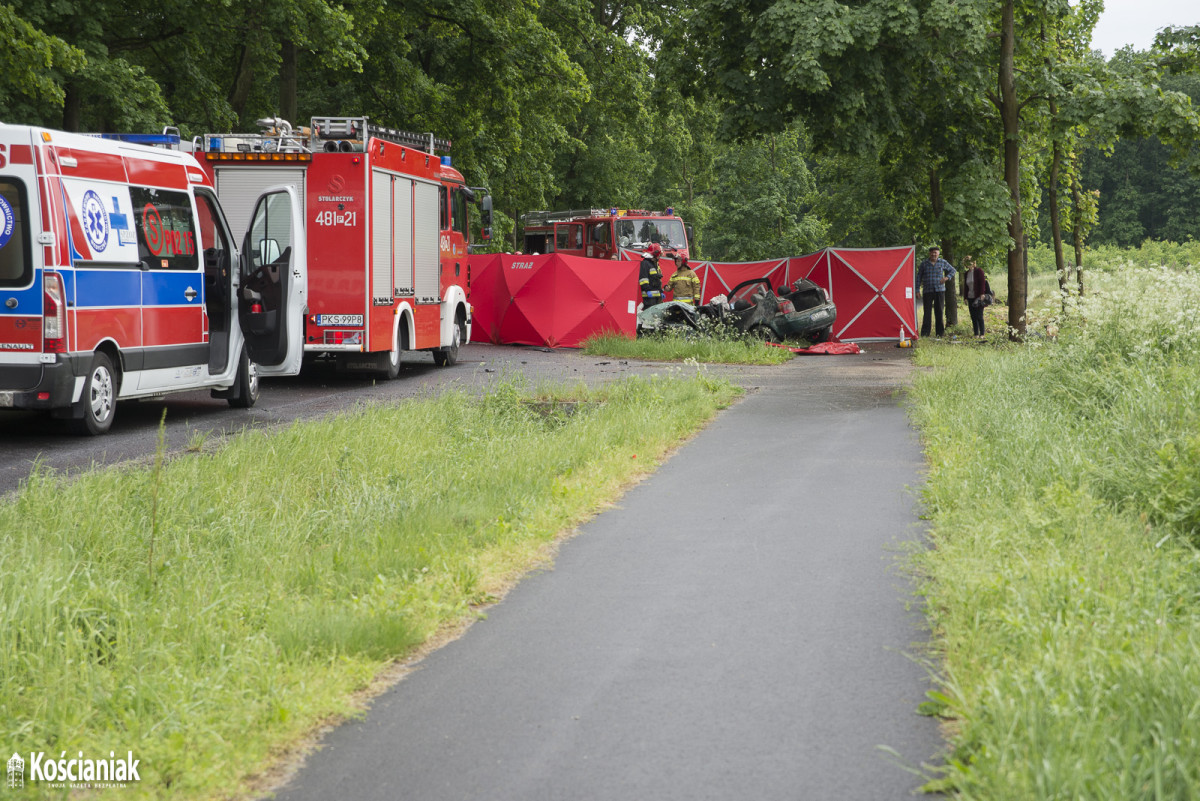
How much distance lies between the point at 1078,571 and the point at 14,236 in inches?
366

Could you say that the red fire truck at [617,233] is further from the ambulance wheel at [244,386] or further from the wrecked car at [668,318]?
the ambulance wheel at [244,386]

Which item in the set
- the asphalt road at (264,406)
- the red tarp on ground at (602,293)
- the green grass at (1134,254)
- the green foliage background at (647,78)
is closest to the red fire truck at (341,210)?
the asphalt road at (264,406)

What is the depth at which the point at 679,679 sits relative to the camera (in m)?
4.68

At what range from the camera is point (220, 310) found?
13.3m

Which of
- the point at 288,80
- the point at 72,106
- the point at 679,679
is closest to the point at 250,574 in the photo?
the point at 679,679

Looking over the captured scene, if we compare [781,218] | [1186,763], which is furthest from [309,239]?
[781,218]

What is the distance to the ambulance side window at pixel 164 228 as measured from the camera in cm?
1186

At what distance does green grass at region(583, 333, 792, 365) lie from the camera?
20891mm

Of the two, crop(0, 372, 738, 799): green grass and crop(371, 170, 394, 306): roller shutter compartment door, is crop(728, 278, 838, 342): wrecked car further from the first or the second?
crop(0, 372, 738, 799): green grass

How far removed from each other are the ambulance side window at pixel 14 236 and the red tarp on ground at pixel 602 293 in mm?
14178

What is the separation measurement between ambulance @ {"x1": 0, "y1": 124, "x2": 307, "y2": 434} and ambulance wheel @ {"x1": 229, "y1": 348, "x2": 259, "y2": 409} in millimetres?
16

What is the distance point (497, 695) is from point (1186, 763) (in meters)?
2.36

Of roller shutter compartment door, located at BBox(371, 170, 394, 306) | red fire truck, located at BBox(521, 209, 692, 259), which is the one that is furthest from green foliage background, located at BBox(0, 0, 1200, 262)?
roller shutter compartment door, located at BBox(371, 170, 394, 306)

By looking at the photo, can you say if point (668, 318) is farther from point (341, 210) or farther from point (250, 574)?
point (250, 574)
